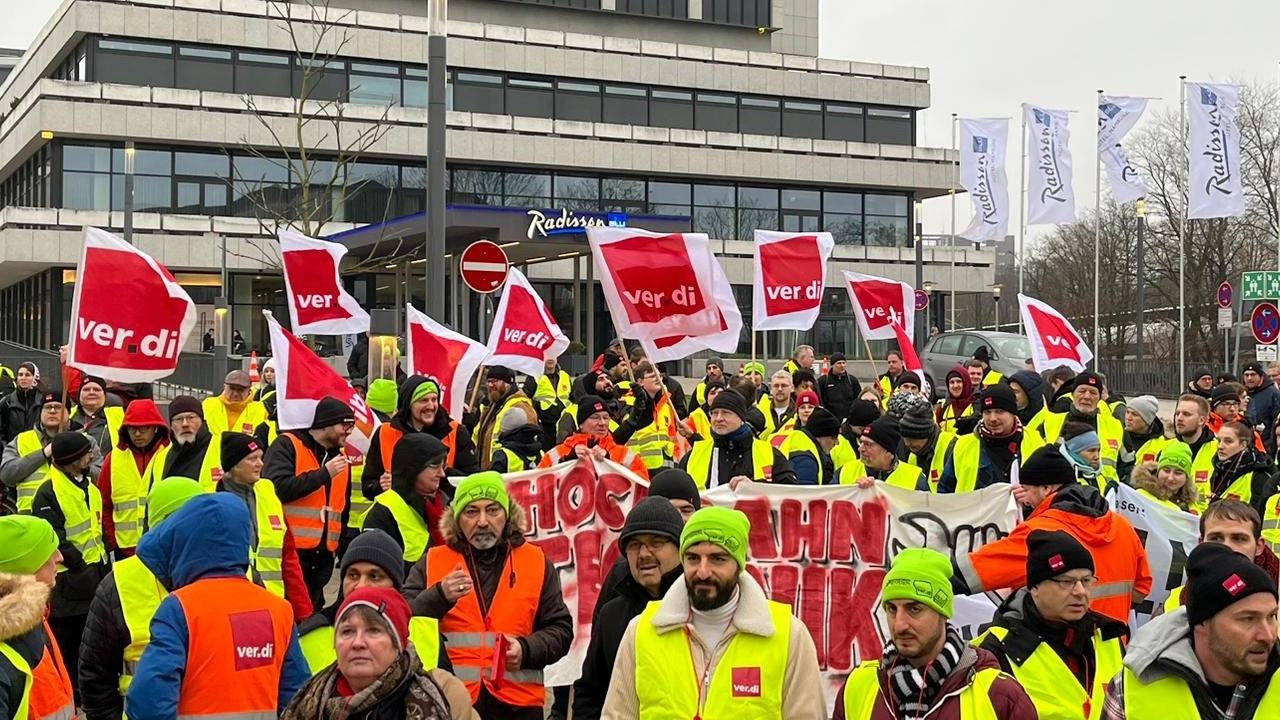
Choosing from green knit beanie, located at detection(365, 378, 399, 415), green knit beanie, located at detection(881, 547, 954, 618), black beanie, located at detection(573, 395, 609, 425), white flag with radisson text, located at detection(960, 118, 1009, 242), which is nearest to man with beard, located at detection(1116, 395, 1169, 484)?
black beanie, located at detection(573, 395, 609, 425)

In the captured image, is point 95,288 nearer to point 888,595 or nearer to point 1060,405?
point 888,595

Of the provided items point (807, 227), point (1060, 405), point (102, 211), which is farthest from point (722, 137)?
point (1060, 405)

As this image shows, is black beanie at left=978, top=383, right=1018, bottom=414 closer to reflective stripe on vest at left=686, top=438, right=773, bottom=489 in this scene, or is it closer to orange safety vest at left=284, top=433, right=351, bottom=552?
reflective stripe on vest at left=686, top=438, right=773, bottom=489

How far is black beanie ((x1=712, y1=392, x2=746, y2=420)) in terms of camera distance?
9.33m

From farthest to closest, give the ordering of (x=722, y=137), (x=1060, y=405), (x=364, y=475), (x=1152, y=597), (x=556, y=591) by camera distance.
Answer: (x=722, y=137) < (x=1060, y=405) < (x=364, y=475) < (x=1152, y=597) < (x=556, y=591)

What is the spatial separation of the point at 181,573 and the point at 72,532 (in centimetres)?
365

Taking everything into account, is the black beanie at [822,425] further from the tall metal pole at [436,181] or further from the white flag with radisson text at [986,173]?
the white flag with radisson text at [986,173]

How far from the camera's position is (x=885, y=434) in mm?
9328

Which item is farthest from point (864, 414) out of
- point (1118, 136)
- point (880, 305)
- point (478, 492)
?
point (1118, 136)

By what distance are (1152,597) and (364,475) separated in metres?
4.65

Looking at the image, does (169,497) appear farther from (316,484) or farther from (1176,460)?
(1176,460)

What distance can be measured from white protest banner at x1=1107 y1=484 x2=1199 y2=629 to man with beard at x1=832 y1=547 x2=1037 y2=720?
3.44 m

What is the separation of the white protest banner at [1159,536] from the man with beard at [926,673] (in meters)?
3.44

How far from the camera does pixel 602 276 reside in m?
10.8
